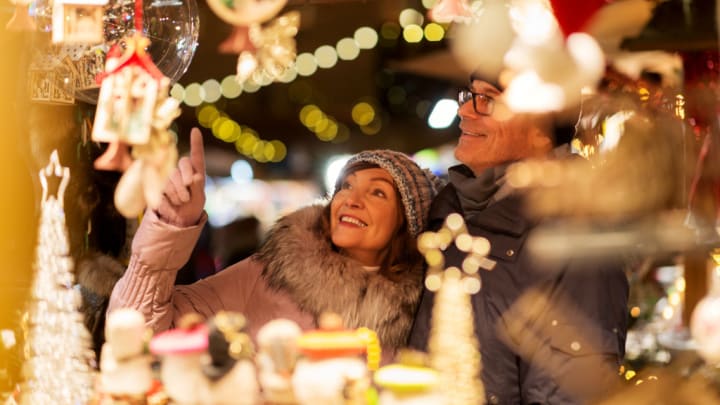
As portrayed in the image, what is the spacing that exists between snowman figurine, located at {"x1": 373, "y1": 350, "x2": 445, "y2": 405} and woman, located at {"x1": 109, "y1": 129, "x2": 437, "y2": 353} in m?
0.70

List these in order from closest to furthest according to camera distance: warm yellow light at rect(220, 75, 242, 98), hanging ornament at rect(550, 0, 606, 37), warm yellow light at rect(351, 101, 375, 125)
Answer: hanging ornament at rect(550, 0, 606, 37) → warm yellow light at rect(220, 75, 242, 98) → warm yellow light at rect(351, 101, 375, 125)

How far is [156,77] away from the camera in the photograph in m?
1.49

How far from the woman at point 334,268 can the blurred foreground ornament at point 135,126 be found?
0.52 meters

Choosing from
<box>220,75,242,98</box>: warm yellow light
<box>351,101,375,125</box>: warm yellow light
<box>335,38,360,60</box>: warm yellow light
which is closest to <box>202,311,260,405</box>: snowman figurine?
<box>335,38,360,60</box>: warm yellow light

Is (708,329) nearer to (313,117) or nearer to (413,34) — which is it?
(413,34)

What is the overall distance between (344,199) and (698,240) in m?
1.08

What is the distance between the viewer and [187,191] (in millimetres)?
1866

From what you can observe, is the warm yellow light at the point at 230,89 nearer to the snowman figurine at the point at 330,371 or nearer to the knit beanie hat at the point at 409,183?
the knit beanie hat at the point at 409,183

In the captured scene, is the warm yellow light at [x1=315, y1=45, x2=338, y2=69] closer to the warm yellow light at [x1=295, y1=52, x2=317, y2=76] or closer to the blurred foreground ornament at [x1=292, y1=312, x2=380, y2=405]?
the warm yellow light at [x1=295, y1=52, x2=317, y2=76]

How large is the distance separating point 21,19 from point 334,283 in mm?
942

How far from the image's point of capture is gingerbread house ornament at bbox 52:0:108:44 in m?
1.51

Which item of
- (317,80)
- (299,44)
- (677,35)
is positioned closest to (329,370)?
(677,35)

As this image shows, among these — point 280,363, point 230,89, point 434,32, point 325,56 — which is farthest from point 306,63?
point 280,363

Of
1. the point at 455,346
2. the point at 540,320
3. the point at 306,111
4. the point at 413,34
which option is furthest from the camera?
the point at 306,111
